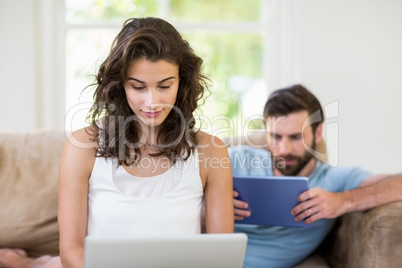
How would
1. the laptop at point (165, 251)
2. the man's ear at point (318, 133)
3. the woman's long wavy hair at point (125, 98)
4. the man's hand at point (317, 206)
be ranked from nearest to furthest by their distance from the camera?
the laptop at point (165, 251) → the woman's long wavy hair at point (125, 98) → the man's hand at point (317, 206) → the man's ear at point (318, 133)

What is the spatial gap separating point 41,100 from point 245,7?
1575 millimetres

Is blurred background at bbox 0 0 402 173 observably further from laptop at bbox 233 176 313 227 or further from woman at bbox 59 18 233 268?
woman at bbox 59 18 233 268

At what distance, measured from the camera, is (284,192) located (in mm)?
1799

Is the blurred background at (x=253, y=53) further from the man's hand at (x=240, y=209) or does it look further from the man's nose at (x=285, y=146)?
the man's hand at (x=240, y=209)

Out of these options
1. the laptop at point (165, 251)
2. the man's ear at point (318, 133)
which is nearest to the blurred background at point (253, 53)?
the man's ear at point (318, 133)

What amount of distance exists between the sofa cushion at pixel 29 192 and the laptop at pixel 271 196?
30.9 inches

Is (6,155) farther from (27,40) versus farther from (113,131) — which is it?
(27,40)

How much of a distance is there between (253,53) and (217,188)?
2.06m

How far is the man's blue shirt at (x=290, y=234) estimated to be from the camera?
198 cm

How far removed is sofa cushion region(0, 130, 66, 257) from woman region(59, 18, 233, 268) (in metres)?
0.47

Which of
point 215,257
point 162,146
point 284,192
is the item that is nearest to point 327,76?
point 284,192

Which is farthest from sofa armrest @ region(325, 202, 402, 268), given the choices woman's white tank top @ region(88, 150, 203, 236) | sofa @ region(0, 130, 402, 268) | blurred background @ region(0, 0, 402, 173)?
blurred background @ region(0, 0, 402, 173)

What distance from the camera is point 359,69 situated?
10.8ft

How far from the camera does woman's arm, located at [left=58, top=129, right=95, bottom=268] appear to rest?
155 centimetres
